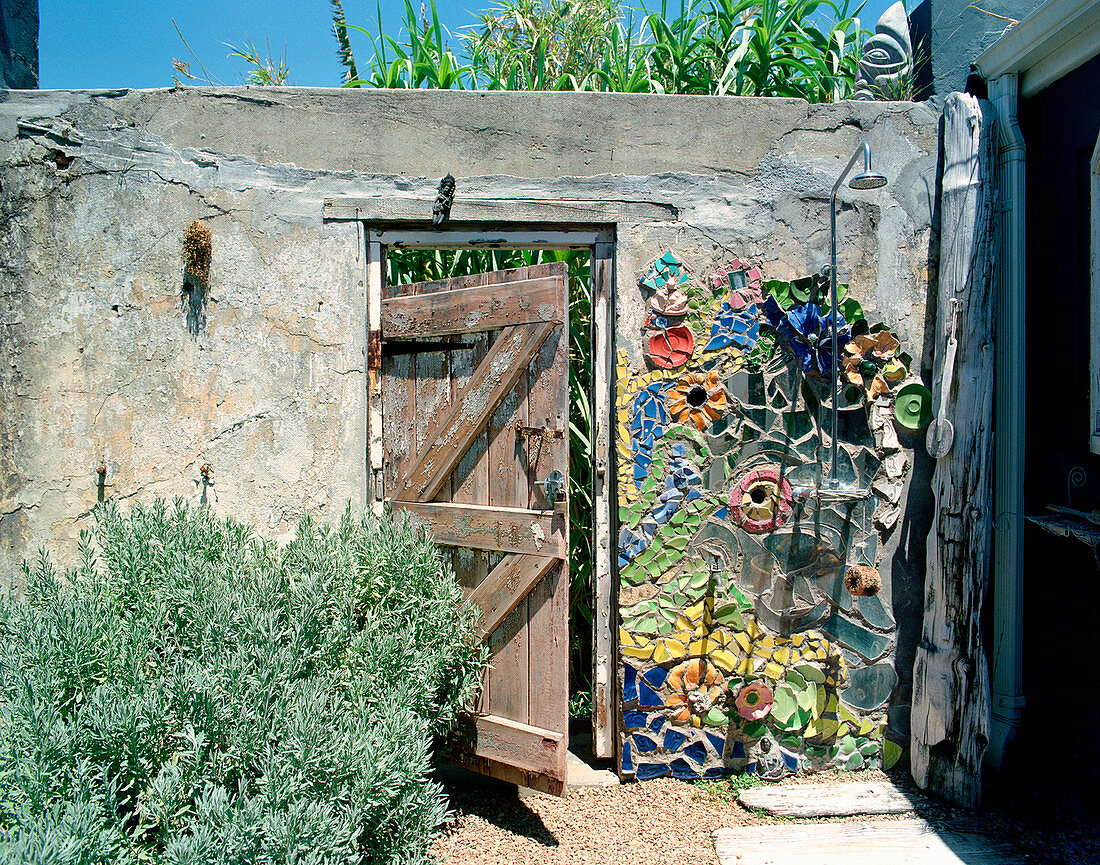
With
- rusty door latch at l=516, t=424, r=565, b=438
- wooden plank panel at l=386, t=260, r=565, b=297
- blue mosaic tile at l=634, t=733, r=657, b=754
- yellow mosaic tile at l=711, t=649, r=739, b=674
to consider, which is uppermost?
wooden plank panel at l=386, t=260, r=565, b=297

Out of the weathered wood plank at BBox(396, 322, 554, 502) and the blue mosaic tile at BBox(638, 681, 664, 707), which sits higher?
the weathered wood plank at BBox(396, 322, 554, 502)

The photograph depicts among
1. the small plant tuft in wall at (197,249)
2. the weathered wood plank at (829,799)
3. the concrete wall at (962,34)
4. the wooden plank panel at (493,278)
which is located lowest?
the weathered wood plank at (829,799)

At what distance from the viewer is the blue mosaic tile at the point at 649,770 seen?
2.97 m

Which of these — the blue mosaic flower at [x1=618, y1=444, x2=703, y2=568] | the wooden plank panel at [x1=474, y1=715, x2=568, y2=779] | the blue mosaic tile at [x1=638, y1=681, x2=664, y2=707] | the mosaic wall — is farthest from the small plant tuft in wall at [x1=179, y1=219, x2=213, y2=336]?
the blue mosaic tile at [x1=638, y1=681, x2=664, y2=707]

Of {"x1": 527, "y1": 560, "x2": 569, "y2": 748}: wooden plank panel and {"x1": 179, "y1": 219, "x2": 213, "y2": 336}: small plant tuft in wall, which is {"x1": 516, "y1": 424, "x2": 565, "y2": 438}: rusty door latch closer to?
{"x1": 527, "y1": 560, "x2": 569, "y2": 748}: wooden plank panel

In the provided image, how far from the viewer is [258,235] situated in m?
2.89

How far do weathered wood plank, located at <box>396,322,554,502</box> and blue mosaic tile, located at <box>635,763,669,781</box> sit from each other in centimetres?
154

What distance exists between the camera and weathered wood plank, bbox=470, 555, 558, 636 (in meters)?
2.77

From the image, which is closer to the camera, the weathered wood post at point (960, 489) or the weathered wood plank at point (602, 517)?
the weathered wood post at point (960, 489)

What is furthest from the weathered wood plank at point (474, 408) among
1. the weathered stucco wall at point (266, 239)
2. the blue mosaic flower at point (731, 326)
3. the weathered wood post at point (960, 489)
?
the weathered wood post at point (960, 489)

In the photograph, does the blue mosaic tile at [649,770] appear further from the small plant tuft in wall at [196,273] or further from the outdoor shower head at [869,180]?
the small plant tuft in wall at [196,273]

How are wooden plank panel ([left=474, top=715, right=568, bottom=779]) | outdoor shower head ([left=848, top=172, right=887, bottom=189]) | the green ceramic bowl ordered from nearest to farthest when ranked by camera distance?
outdoor shower head ([left=848, top=172, right=887, bottom=189])
wooden plank panel ([left=474, top=715, right=568, bottom=779])
the green ceramic bowl

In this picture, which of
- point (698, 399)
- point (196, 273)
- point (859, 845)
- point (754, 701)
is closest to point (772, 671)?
point (754, 701)

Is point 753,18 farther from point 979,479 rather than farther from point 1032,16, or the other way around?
point 979,479
